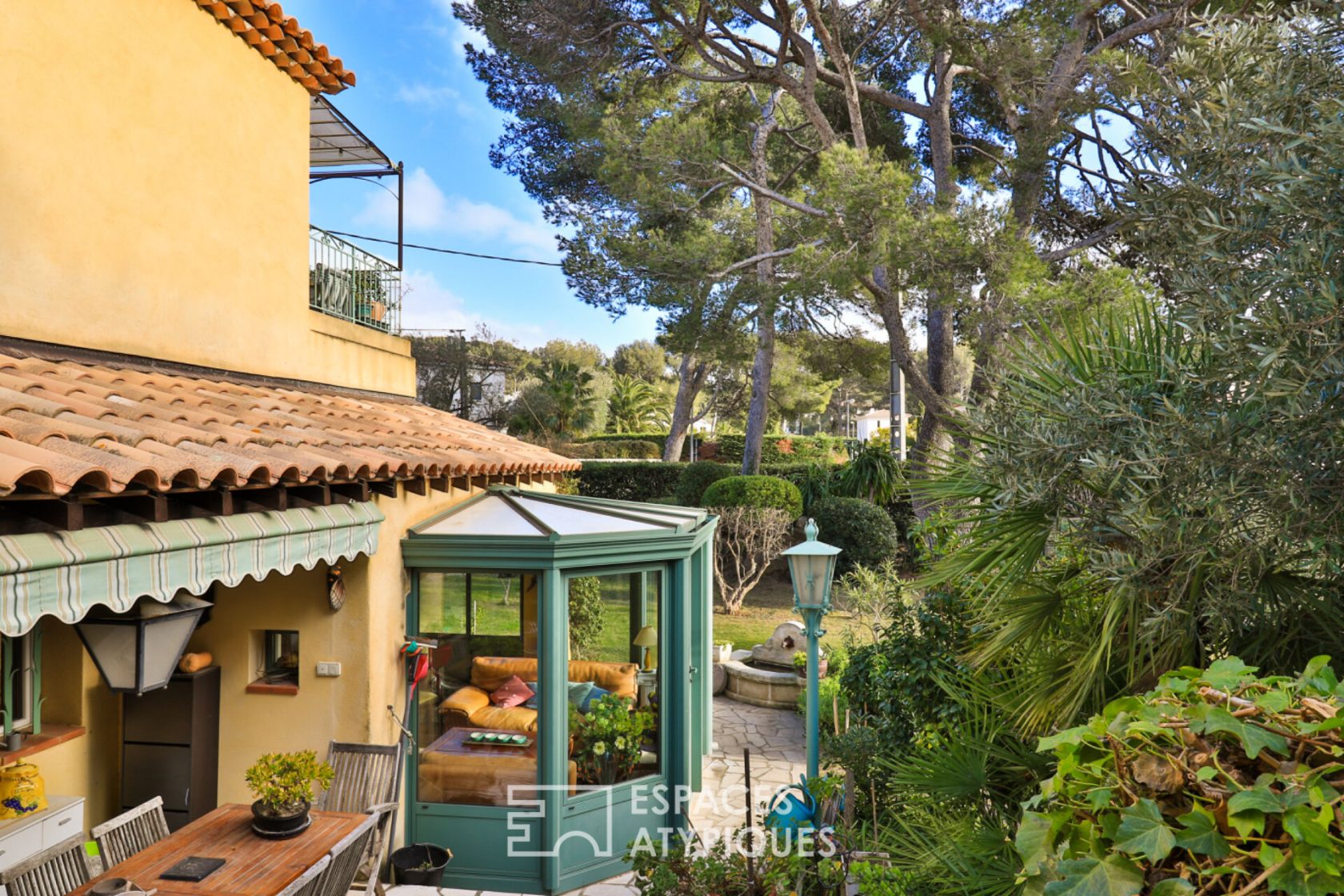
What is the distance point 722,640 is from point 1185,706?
14641mm

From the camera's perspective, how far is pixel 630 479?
22.8 metres

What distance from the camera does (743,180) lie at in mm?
14508

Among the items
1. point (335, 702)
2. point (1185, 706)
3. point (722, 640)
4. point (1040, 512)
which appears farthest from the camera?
point (722, 640)

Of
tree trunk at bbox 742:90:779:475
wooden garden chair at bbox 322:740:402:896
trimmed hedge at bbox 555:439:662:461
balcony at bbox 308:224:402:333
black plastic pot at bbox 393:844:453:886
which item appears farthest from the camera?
trimmed hedge at bbox 555:439:662:461

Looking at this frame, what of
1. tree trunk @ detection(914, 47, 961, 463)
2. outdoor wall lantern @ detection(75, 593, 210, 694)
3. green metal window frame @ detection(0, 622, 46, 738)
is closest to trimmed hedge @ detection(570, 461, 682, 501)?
tree trunk @ detection(914, 47, 961, 463)

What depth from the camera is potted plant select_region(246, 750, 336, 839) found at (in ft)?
17.3

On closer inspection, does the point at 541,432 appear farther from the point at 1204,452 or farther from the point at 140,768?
the point at 1204,452

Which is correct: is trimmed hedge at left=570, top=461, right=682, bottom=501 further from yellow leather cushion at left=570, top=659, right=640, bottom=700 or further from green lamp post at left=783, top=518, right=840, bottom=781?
green lamp post at left=783, top=518, right=840, bottom=781

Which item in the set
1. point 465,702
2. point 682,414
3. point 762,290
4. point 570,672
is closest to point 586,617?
point 570,672

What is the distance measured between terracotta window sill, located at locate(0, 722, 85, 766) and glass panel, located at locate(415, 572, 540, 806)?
2457 millimetres

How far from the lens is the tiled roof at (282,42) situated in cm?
734

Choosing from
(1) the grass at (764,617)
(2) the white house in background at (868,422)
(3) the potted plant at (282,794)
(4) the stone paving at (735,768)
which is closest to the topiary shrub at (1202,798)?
(3) the potted plant at (282,794)

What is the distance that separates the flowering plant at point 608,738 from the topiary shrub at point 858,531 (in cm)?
1134

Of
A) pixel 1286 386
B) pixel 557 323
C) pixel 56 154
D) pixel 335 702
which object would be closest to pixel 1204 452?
pixel 1286 386
